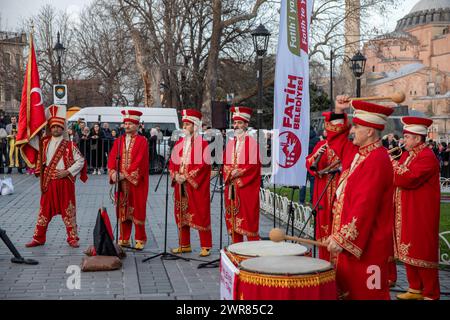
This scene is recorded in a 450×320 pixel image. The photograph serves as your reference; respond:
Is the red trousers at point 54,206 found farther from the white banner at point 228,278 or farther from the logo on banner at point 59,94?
the logo on banner at point 59,94

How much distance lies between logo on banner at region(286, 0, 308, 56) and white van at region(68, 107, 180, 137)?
17.7 m

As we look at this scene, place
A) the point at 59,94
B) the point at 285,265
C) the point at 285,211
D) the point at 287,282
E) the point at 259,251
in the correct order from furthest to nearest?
the point at 59,94 → the point at 285,211 → the point at 259,251 → the point at 285,265 → the point at 287,282

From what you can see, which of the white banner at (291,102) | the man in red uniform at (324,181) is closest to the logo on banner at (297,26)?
the white banner at (291,102)

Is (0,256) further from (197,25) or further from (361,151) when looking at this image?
(197,25)

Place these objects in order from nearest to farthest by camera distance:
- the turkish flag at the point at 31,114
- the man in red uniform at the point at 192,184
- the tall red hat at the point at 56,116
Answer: the man in red uniform at the point at 192,184, the turkish flag at the point at 31,114, the tall red hat at the point at 56,116

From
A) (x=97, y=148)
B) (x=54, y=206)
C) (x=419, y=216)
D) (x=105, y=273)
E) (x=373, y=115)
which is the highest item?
(x=373, y=115)

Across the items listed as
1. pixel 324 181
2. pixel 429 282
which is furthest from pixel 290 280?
pixel 324 181

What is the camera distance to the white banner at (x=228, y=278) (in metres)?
4.95

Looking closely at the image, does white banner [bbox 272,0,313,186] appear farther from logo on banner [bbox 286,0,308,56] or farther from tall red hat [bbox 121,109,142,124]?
tall red hat [bbox 121,109,142,124]

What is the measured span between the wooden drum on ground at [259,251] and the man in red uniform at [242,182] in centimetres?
295

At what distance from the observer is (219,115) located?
8.62m

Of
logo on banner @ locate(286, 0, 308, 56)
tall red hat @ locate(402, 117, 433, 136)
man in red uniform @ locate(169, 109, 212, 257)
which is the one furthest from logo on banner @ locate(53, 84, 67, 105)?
tall red hat @ locate(402, 117, 433, 136)

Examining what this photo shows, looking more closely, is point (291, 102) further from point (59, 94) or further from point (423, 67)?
point (423, 67)

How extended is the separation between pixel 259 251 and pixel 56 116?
553 cm
